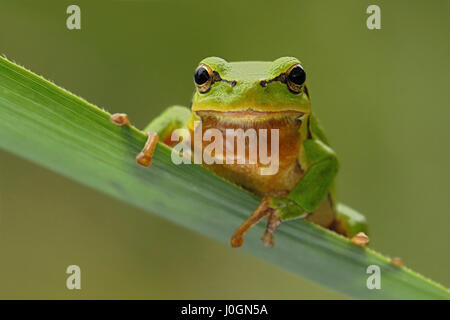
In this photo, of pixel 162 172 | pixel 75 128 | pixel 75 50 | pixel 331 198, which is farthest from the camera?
pixel 75 50

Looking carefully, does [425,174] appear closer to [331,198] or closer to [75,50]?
[331,198]

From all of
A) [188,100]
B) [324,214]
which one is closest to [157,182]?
[324,214]

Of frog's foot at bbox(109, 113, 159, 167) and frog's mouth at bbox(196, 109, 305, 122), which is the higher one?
frog's mouth at bbox(196, 109, 305, 122)

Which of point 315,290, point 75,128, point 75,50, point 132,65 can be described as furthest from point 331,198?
point 75,50

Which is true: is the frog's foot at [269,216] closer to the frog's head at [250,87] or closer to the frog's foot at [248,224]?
the frog's foot at [248,224]

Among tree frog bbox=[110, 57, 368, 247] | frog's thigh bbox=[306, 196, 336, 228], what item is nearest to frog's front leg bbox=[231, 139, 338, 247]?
tree frog bbox=[110, 57, 368, 247]

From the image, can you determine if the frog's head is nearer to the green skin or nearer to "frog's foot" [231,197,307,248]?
the green skin

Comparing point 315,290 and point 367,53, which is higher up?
point 367,53
